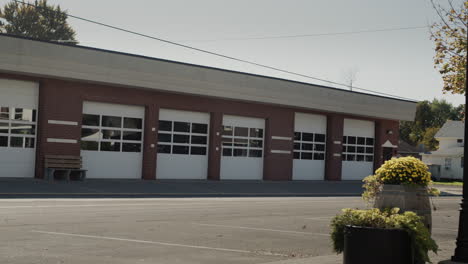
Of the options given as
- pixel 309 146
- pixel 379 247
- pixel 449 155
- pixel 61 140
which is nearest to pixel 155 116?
Answer: pixel 61 140

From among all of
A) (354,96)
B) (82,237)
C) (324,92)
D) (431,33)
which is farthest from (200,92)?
(82,237)

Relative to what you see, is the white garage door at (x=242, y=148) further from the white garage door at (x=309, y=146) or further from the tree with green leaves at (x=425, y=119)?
the tree with green leaves at (x=425, y=119)

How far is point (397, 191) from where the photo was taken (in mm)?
10305

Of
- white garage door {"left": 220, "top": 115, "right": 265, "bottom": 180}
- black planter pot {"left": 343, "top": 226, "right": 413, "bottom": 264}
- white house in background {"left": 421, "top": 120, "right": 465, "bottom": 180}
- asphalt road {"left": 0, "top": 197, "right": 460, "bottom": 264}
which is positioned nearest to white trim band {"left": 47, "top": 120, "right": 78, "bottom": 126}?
asphalt road {"left": 0, "top": 197, "right": 460, "bottom": 264}

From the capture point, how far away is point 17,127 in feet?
94.9

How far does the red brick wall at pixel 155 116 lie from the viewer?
29.5 metres

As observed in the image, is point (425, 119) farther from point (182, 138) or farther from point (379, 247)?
point (379, 247)

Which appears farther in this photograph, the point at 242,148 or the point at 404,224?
the point at 242,148

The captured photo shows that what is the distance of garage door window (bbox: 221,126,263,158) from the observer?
37281mm

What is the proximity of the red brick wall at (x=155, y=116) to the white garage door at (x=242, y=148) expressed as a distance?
410 mm

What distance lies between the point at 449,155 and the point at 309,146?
154 ft

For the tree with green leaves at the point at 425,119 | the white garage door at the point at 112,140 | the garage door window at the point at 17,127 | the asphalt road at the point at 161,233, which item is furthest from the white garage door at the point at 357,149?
the tree with green leaves at the point at 425,119

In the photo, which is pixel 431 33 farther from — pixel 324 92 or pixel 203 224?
pixel 324 92

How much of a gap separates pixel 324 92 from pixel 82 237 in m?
30.6
